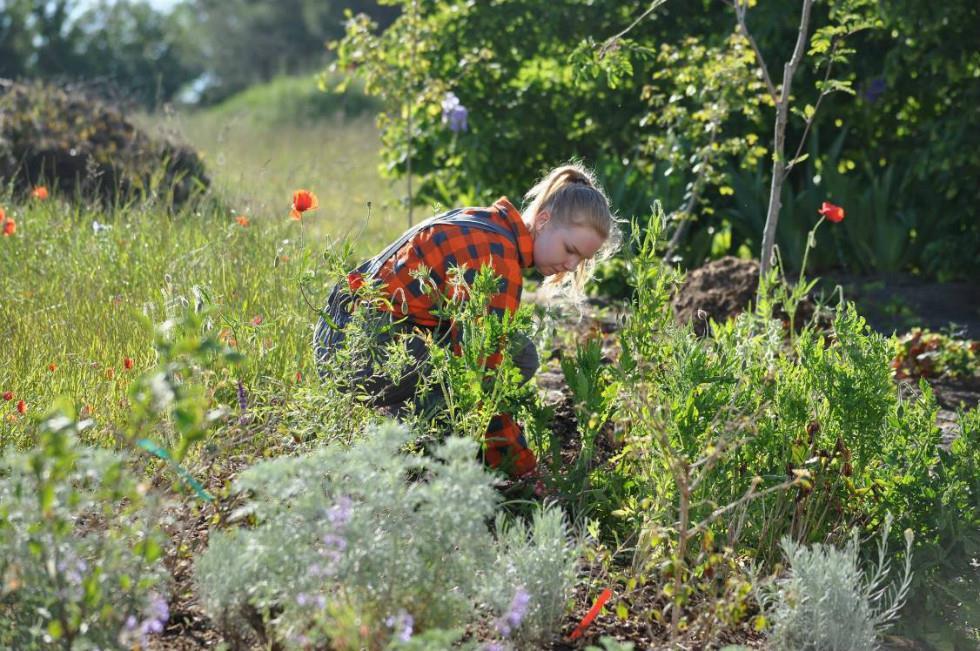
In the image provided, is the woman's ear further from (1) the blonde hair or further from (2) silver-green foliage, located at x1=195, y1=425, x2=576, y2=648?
(2) silver-green foliage, located at x1=195, y1=425, x2=576, y2=648

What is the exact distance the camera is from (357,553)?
6.08ft

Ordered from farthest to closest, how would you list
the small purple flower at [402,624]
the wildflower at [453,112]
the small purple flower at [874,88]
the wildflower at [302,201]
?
the small purple flower at [874,88] < the wildflower at [453,112] < the wildflower at [302,201] < the small purple flower at [402,624]

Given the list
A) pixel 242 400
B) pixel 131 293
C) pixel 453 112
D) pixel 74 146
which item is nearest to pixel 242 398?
pixel 242 400

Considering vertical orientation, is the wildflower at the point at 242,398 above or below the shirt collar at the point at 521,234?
below

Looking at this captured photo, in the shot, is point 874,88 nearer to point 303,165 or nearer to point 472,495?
point 303,165

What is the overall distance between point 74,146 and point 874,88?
205 inches

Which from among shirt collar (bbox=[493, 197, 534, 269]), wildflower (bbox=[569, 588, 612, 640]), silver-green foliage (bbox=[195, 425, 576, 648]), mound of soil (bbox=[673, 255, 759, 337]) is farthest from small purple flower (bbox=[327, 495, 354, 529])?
mound of soil (bbox=[673, 255, 759, 337])

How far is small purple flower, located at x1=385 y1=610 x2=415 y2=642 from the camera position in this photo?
1.80 m

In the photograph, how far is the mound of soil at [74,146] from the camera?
721 centimetres

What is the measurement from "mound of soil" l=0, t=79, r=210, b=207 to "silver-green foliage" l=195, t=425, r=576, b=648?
210 inches

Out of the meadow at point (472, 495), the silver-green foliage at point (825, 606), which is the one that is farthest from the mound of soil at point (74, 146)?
the silver-green foliage at point (825, 606)

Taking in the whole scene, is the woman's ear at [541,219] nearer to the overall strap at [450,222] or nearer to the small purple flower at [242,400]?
the overall strap at [450,222]

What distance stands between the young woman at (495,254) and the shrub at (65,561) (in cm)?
114

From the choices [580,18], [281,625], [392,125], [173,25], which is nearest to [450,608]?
[281,625]
